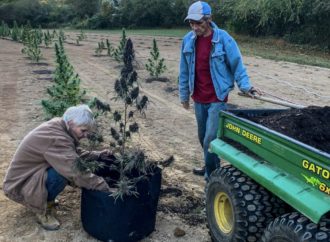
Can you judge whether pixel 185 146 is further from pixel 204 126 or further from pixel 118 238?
pixel 118 238

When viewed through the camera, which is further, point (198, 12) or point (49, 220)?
point (198, 12)

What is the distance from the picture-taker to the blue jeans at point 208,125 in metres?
4.41

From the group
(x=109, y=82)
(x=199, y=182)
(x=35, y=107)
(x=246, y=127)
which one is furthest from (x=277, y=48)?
(x=246, y=127)

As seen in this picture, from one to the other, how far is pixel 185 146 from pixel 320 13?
1668cm

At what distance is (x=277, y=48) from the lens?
2155cm

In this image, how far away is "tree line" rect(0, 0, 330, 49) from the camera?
70.1 ft

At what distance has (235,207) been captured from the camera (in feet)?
10.7

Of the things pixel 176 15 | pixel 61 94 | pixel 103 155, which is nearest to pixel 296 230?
pixel 103 155

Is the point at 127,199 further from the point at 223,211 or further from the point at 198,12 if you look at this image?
the point at 198,12

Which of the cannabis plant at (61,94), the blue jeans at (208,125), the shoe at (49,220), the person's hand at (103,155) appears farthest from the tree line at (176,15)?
the shoe at (49,220)

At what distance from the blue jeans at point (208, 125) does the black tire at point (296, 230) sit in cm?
167

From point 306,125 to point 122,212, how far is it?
1.44 meters

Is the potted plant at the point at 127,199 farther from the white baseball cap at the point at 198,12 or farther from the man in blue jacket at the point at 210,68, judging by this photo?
the man in blue jacket at the point at 210,68

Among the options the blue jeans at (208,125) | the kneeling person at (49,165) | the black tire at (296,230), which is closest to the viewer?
the black tire at (296,230)
